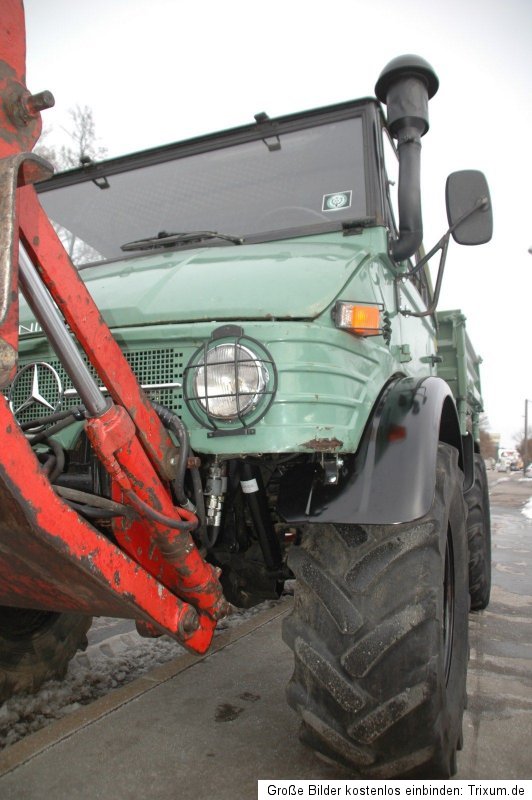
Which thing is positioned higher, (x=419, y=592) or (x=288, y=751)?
(x=419, y=592)

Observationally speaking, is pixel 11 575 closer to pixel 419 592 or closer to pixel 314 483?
pixel 314 483

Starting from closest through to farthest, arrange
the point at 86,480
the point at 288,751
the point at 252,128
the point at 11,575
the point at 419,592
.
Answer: the point at 11,575 < the point at 419,592 < the point at 86,480 < the point at 288,751 < the point at 252,128

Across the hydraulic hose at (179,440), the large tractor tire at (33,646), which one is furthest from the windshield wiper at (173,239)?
the large tractor tire at (33,646)

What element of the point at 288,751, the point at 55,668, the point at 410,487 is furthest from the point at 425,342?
the point at 55,668

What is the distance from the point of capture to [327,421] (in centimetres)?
194

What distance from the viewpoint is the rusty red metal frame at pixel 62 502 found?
1.43 metres

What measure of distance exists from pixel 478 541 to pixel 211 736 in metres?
2.57

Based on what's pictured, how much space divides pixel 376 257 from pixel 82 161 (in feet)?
6.59

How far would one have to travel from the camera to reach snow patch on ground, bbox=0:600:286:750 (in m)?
2.79

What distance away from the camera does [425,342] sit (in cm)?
403

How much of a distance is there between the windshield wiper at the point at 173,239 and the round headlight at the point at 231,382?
3.40 ft

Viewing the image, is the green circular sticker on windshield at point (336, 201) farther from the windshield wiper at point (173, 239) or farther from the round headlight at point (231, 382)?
the round headlight at point (231, 382)

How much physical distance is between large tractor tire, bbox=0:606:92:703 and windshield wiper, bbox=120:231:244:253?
5.71 ft

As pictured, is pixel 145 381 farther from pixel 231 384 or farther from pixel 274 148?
pixel 274 148
